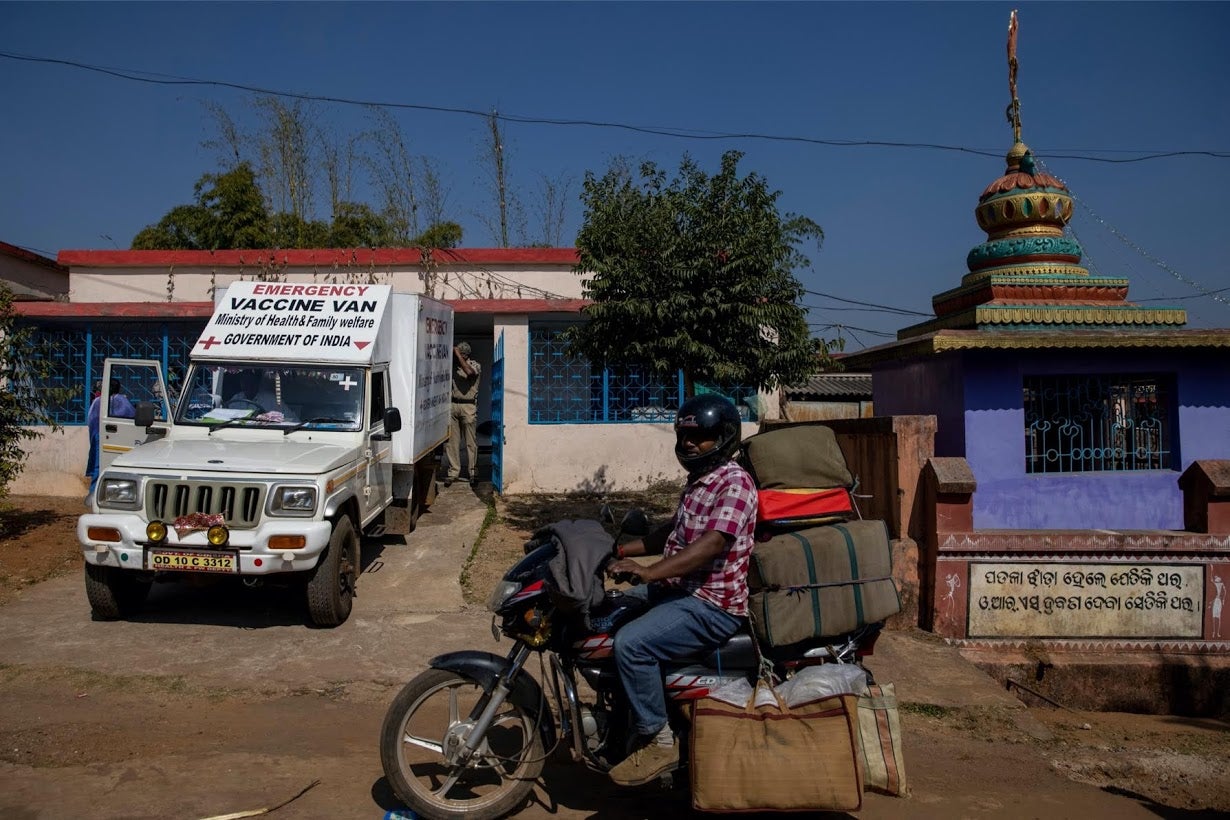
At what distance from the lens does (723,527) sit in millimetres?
3486

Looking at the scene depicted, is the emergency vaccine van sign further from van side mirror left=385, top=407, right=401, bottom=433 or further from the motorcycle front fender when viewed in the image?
the motorcycle front fender

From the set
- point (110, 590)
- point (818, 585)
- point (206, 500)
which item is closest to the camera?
point (818, 585)

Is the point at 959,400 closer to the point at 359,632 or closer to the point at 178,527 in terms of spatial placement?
the point at 359,632

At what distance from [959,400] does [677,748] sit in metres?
5.18

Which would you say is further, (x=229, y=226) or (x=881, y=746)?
(x=229, y=226)

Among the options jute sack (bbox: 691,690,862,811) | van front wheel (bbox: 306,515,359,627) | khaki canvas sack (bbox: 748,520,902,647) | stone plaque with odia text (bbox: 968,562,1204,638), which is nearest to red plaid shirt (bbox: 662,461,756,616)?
khaki canvas sack (bbox: 748,520,902,647)

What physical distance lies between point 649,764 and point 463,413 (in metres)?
9.93

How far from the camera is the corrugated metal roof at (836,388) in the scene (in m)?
18.9

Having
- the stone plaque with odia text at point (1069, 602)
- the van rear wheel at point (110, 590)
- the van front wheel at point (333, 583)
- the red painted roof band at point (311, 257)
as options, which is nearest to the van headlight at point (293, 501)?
the van front wheel at point (333, 583)

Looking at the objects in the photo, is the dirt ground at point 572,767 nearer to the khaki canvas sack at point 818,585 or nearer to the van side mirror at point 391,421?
the khaki canvas sack at point 818,585

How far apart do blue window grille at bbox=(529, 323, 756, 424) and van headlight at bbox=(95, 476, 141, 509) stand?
6.84 metres

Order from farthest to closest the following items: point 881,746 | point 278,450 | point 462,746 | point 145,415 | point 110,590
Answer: point 145,415, point 278,450, point 110,590, point 462,746, point 881,746

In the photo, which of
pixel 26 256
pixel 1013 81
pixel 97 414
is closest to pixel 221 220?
pixel 26 256

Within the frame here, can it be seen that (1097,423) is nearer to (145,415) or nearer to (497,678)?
(497,678)
